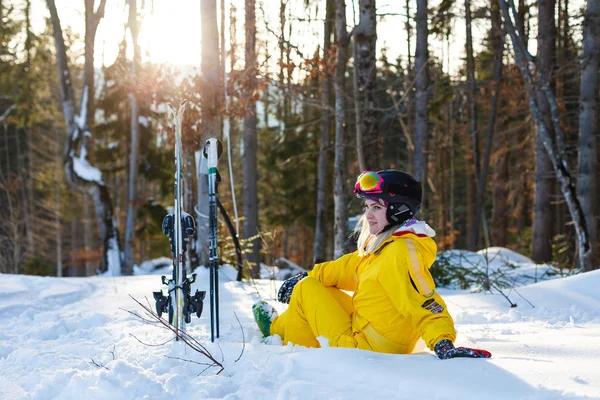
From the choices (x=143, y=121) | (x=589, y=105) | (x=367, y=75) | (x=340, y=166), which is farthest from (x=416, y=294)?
(x=143, y=121)

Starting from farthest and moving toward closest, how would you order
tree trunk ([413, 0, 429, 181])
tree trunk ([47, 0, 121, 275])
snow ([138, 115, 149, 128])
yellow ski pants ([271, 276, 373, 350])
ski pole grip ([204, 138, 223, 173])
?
snow ([138, 115, 149, 128]) → tree trunk ([413, 0, 429, 181]) → tree trunk ([47, 0, 121, 275]) → ski pole grip ([204, 138, 223, 173]) → yellow ski pants ([271, 276, 373, 350])

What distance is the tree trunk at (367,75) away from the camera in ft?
A: 26.9

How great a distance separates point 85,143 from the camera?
1211 centimetres

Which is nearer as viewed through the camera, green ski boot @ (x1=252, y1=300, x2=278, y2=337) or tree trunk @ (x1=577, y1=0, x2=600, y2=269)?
green ski boot @ (x1=252, y1=300, x2=278, y2=337)

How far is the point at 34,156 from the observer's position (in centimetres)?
2886

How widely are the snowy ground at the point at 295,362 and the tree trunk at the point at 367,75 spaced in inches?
135

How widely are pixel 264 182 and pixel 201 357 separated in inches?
778

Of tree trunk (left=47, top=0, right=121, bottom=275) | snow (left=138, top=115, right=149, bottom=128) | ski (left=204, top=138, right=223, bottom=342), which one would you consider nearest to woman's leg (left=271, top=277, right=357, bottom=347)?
ski (left=204, top=138, right=223, bottom=342)

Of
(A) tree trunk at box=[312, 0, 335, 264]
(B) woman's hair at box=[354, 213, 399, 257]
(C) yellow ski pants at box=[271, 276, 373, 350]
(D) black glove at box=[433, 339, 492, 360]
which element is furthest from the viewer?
(A) tree trunk at box=[312, 0, 335, 264]

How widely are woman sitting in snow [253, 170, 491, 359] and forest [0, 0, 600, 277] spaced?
2976mm

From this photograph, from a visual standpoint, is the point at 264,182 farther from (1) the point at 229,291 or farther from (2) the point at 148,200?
(1) the point at 229,291

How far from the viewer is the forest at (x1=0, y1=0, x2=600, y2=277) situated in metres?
8.30

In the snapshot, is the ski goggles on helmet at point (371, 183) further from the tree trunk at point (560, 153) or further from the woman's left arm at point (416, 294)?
the tree trunk at point (560, 153)

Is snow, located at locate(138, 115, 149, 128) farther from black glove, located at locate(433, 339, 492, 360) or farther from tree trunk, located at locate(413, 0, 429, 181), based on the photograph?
black glove, located at locate(433, 339, 492, 360)
